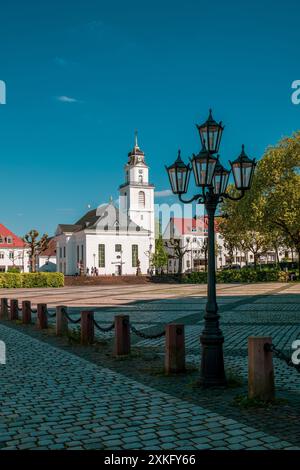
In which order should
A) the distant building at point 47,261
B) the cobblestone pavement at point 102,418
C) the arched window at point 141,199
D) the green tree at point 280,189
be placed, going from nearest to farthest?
1. the cobblestone pavement at point 102,418
2. the green tree at point 280,189
3. the arched window at point 141,199
4. the distant building at point 47,261

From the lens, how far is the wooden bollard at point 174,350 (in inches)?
308

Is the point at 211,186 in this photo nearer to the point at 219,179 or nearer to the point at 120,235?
the point at 219,179

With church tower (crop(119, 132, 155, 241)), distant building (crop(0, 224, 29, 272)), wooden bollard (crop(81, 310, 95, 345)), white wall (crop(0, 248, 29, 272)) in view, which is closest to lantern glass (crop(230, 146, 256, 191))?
wooden bollard (crop(81, 310, 95, 345))

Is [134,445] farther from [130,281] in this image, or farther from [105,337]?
[130,281]

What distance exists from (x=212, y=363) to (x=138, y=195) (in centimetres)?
6668

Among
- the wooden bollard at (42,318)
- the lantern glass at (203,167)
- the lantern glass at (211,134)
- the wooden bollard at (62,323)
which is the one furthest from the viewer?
the wooden bollard at (42,318)

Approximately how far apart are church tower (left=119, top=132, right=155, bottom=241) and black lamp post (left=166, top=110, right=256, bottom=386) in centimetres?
6426

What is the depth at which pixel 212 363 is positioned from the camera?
7086 millimetres

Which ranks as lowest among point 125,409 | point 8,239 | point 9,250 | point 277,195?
point 125,409

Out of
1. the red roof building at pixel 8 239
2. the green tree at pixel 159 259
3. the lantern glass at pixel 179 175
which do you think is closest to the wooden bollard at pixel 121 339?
the lantern glass at pixel 179 175

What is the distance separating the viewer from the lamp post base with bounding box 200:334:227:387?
6984 mm

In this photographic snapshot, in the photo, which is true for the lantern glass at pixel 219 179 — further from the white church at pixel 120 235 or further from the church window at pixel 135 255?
the church window at pixel 135 255

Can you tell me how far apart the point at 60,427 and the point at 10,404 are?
1304 millimetres

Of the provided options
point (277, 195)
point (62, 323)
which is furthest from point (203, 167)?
point (277, 195)
